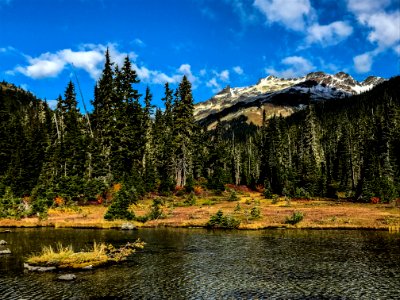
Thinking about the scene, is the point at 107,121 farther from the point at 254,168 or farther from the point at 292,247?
the point at 254,168

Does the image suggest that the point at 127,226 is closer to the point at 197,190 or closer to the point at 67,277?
the point at 67,277

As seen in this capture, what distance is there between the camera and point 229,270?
26562 millimetres

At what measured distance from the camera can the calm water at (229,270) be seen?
2112 cm

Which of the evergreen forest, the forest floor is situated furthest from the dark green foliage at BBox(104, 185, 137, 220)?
the evergreen forest

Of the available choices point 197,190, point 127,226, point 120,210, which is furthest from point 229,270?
point 197,190

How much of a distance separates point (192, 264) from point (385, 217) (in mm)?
35018

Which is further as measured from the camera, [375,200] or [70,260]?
[375,200]

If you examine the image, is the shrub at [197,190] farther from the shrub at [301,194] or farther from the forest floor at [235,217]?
the shrub at [301,194]

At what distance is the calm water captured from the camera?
21125mm

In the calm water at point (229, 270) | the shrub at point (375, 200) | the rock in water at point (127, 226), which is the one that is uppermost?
the shrub at point (375, 200)

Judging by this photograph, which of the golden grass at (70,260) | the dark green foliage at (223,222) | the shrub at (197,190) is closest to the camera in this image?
the golden grass at (70,260)

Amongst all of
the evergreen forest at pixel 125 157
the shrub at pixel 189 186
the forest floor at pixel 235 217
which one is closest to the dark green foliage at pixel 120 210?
the forest floor at pixel 235 217

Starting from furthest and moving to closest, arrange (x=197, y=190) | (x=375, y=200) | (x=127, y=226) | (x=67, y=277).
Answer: (x=197, y=190) < (x=375, y=200) < (x=127, y=226) < (x=67, y=277)

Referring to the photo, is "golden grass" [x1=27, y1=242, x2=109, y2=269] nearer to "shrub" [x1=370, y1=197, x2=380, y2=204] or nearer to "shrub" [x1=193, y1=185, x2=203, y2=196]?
"shrub" [x1=193, y1=185, x2=203, y2=196]
